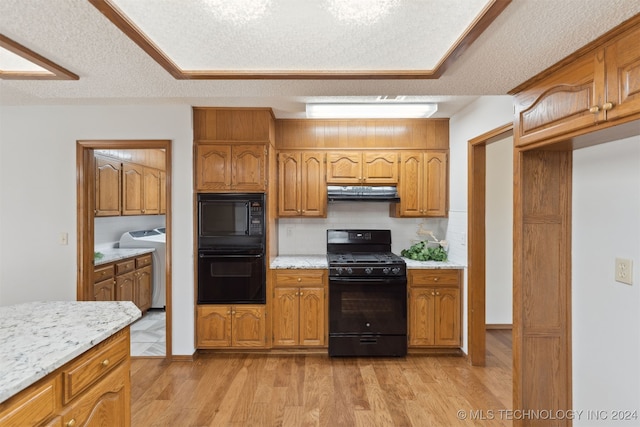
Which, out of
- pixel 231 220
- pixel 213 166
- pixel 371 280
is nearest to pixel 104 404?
pixel 231 220

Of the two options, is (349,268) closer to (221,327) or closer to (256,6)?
(221,327)

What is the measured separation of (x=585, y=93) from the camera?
1474mm

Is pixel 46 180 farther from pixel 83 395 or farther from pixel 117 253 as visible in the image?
pixel 83 395

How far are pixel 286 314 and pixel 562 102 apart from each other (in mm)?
2690

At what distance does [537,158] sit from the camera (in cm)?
197

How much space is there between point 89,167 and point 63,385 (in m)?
2.53

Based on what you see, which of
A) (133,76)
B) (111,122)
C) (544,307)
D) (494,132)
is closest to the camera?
(133,76)

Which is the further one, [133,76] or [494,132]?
[494,132]

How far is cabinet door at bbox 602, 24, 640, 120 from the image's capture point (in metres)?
1.25

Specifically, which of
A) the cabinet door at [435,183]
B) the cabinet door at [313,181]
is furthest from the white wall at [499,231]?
the cabinet door at [313,181]

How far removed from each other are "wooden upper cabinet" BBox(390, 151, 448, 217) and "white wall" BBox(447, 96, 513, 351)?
0.30 feet

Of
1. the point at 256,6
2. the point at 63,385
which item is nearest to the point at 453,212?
the point at 256,6

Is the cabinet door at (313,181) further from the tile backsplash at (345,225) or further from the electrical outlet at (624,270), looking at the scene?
the electrical outlet at (624,270)

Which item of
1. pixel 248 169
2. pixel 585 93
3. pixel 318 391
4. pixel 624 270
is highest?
pixel 585 93
